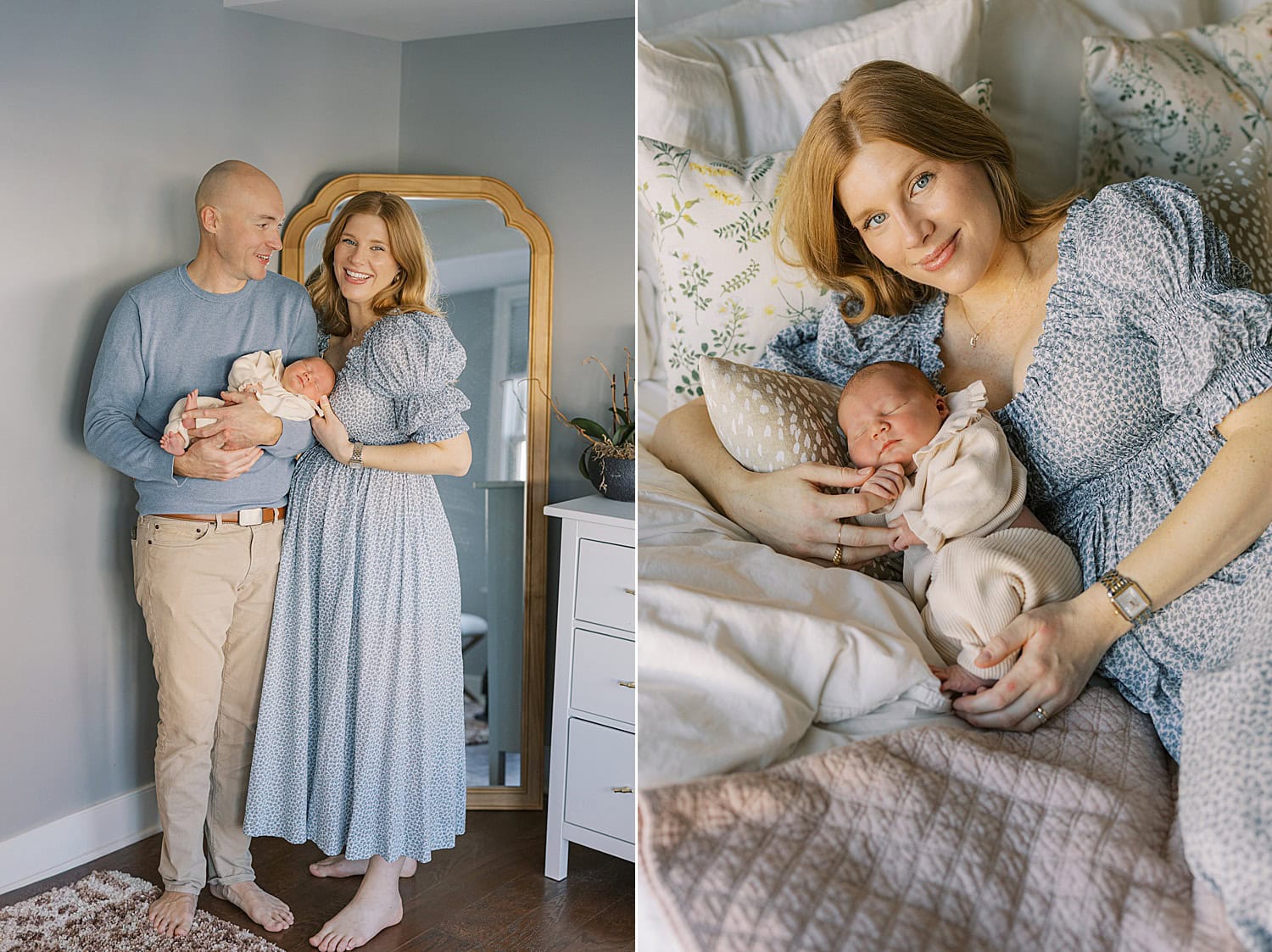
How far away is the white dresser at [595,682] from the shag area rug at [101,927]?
1.96 feet

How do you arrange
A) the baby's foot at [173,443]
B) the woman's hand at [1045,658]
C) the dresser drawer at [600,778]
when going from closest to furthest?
the woman's hand at [1045,658] < the baby's foot at [173,443] < the dresser drawer at [600,778]

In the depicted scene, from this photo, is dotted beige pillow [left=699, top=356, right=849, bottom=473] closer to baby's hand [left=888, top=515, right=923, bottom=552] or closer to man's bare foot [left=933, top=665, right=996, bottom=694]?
baby's hand [left=888, top=515, right=923, bottom=552]

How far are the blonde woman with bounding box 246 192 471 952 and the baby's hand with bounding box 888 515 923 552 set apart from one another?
1151mm

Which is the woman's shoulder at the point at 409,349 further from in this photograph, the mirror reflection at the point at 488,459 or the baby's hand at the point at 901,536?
the baby's hand at the point at 901,536

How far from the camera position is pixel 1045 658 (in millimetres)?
589

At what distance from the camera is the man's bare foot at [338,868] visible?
1729 millimetres

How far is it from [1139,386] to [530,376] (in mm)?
1345

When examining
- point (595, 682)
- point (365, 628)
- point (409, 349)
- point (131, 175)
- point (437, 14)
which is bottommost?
point (595, 682)

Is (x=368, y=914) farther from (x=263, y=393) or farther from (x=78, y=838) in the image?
(x=263, y=393)

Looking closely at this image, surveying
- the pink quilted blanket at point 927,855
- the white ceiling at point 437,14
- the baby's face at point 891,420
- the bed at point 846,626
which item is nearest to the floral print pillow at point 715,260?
the bed at point 846,626

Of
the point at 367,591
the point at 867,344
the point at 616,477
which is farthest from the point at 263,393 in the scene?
Result: the point at 867,344

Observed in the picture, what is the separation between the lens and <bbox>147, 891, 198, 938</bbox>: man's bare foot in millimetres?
1566

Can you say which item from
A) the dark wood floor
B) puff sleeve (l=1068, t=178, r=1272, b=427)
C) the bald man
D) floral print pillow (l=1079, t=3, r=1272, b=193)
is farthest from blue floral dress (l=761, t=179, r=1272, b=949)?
the dark wood floor

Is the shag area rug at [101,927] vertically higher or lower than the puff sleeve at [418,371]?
lower
